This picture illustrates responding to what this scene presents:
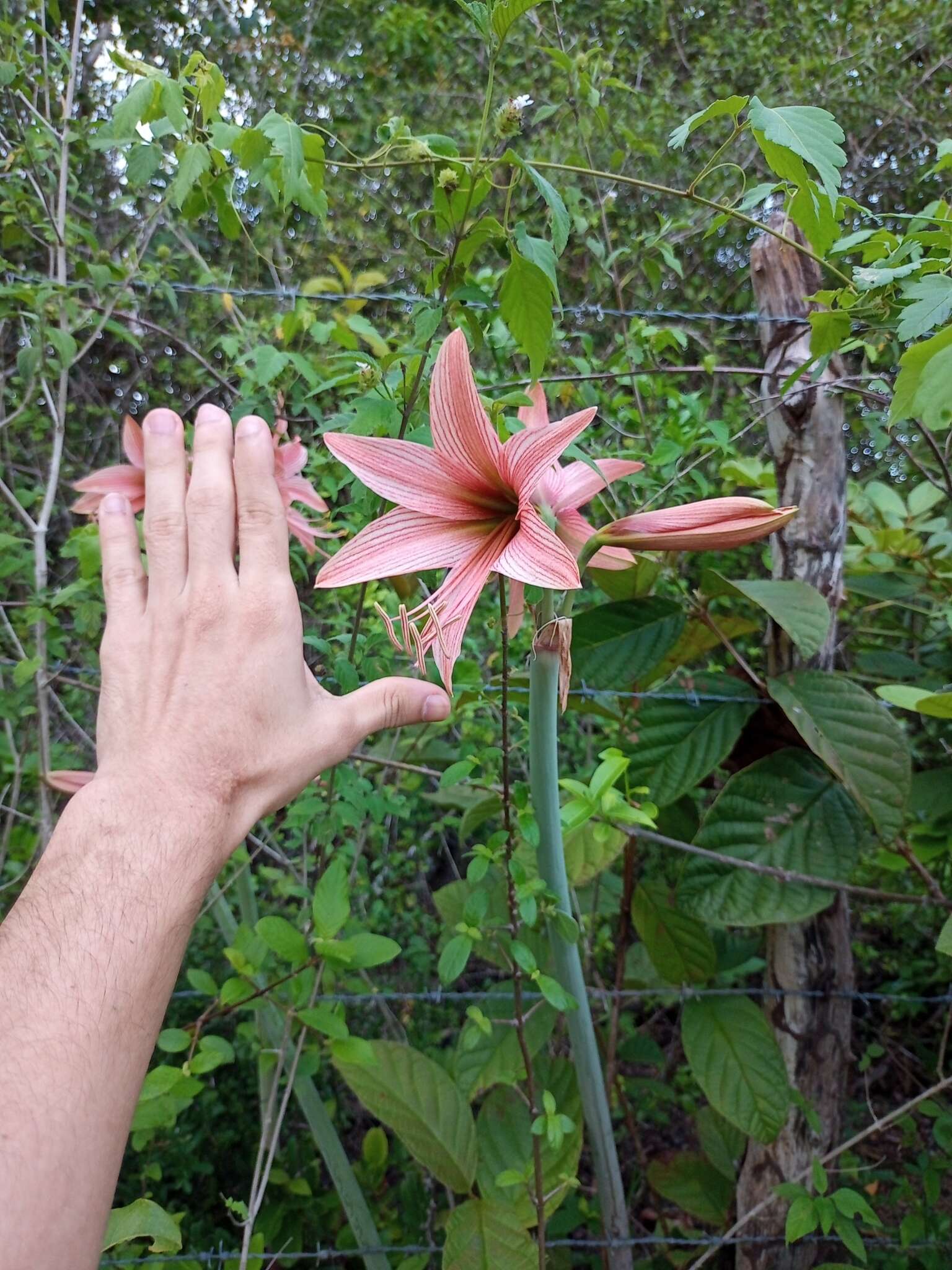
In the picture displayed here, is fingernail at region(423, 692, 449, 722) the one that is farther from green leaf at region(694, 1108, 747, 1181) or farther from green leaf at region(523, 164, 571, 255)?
green leaf at region(694, 1108, 747, 1181)

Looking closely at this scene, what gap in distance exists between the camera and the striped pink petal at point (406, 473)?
2.72 ft

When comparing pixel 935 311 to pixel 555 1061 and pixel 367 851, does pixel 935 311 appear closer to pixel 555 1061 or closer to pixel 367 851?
pixel 555 1061

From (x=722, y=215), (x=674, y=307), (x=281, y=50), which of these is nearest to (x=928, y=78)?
(x=674, y=307)

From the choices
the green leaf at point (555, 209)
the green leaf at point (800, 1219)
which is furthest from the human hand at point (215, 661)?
the green leaf at point (800, 1219)

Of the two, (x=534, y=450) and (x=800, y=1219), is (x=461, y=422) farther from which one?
(x=800, y=1219)

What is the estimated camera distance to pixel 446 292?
2.99 feet

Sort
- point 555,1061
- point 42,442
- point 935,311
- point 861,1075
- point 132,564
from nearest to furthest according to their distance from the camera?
1. point 935,311
2. point 132,564
3. point 555,1061
4. point 861,1075
5. point 42,442

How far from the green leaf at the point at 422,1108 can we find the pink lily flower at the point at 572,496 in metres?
0.86

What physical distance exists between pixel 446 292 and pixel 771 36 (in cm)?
311

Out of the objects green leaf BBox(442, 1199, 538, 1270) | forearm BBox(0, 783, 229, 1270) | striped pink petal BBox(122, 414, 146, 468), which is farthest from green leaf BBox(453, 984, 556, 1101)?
striped pink petal BBox(122, 414, 146, 468)

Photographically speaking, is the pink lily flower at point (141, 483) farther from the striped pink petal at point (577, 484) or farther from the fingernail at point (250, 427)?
the striped pink petal at point (577, 484)

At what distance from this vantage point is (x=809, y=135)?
832 mm

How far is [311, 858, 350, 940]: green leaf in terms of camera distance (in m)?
1.11

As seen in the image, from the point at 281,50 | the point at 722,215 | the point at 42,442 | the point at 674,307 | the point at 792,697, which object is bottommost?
the point at 792,697
